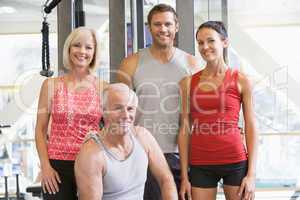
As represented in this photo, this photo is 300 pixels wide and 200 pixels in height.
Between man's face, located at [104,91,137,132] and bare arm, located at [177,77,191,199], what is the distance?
1.24ft

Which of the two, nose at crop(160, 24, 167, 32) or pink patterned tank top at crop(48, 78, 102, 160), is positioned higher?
nose at crop(160, 24, 167, 32)

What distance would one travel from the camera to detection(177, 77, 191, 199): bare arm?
5.18 ft

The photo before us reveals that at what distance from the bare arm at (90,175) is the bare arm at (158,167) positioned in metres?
0.17

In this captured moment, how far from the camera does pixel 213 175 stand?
156 cm

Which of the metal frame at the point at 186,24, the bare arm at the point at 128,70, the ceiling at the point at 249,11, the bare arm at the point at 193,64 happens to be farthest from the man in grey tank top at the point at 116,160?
the ceiling at the point at 249,11

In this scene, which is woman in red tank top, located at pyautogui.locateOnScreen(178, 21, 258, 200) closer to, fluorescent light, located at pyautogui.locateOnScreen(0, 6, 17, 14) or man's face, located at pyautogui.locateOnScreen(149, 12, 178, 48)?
man's face, located at pyautogui.locateOnScreen(149, 12, 178, 48)

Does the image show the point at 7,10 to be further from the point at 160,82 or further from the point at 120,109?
the point at 120,109

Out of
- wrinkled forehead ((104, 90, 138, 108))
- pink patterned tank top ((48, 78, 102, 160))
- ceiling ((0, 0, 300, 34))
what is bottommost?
pink patterned tank top ((48, 78, 102, 160))

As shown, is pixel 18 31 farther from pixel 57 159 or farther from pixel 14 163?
pixel 57 159

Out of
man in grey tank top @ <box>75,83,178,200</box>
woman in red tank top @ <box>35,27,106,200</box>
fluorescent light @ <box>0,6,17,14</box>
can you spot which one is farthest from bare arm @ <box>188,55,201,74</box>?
fluorescent light @ <box>0,6,17,14</box>

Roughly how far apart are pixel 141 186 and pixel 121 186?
8 centimetres

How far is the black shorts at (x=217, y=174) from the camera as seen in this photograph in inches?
60.6

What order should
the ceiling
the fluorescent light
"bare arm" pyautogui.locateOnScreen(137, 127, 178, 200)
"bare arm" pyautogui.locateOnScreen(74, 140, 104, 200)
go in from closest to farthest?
"bare arm" pyautogui.locateOnScreen(74, 140, 104, 200) → "bare arm" pyautogui.locateOnScreen(137, 127, 178, 200) → the ceiling → the fluorescent light

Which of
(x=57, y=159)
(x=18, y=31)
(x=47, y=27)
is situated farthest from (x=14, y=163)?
(x=57, y=159)
